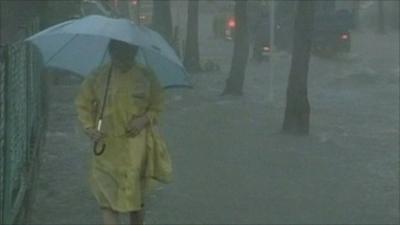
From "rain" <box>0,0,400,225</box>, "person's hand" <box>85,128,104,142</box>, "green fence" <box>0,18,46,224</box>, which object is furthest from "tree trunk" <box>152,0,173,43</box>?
"person's hand" <box>85,128,104,142</box>

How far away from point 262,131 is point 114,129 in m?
11.9

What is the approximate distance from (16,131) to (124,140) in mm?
2725

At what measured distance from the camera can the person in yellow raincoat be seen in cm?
717

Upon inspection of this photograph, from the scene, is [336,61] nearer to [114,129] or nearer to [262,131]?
[262,131]

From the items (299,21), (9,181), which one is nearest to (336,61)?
(299,21)

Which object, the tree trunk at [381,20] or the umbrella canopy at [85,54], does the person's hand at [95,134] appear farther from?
the tree trunk at [381,20]

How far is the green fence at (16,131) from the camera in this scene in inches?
328

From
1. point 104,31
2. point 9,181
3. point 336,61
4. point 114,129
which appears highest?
point 104,31

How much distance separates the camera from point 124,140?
7.18 meters

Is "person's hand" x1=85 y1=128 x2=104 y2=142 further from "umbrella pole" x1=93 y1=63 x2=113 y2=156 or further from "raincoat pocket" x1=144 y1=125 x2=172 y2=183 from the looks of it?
"raincoat pocket" x1=144 y1=125 x2=172 y2=183

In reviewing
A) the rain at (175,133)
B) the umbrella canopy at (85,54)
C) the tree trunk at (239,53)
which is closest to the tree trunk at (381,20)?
the rain at (175,133)

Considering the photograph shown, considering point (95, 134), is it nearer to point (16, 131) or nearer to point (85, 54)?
point (85, 54)

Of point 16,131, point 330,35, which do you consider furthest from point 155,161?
point 330,35

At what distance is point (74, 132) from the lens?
17234 mm
